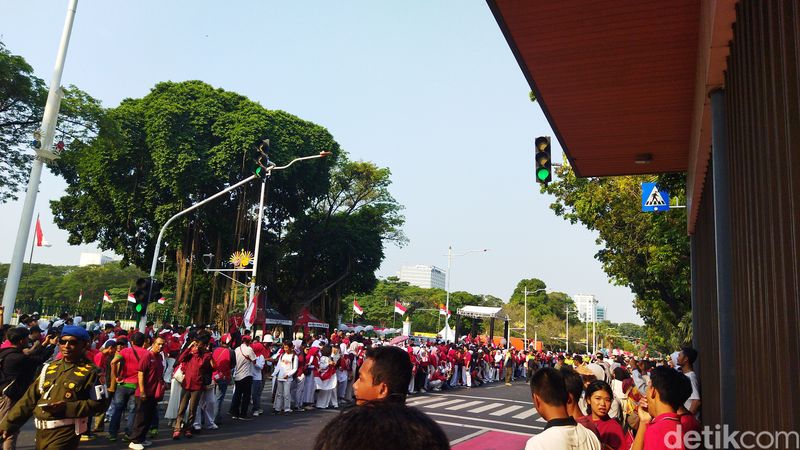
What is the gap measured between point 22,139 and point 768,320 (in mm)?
23297

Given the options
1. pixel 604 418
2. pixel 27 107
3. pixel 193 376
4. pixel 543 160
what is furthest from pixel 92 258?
pixel 604 418

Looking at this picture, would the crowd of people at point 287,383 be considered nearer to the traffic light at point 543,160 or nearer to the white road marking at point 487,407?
the traffic light at point 543,160

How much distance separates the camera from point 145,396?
892cm

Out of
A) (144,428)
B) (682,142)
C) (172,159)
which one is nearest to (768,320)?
(682,142)

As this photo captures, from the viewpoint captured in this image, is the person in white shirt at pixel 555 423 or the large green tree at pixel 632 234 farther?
the large green tree at pixel 632 234

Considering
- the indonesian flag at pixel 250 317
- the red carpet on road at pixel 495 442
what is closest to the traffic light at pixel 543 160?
the red carpet on road at pixel 495 442

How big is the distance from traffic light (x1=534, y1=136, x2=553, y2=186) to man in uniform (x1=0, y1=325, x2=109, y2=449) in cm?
720

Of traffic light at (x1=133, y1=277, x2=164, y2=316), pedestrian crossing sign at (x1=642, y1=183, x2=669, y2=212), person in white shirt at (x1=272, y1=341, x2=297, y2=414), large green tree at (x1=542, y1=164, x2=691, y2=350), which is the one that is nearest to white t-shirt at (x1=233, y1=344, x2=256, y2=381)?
person in white shirt at (x1=272, y1=341, x2=297, y2=414)

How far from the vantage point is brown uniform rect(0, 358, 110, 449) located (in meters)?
5.04

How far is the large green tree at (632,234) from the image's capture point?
19.1 metres

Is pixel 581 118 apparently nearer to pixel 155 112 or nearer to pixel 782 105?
pixel 782 105

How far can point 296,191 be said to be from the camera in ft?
127

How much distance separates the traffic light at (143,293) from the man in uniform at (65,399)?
26.5 ft

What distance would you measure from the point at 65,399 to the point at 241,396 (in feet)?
24.8
